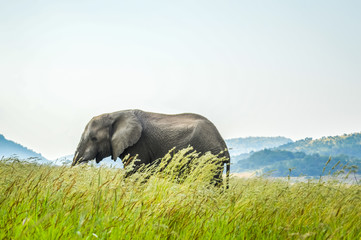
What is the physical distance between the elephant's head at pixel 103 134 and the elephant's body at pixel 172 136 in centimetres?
33

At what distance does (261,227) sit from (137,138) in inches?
241

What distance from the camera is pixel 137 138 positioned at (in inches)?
359

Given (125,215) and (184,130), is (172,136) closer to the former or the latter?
(184,130)

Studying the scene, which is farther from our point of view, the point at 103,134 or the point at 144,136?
the point at 103,134

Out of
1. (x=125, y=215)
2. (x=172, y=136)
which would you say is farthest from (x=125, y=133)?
(x=125, y=215)

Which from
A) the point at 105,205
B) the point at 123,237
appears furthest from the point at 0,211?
the point at 123,237

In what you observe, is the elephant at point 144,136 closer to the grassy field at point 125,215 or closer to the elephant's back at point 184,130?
the elephant's back at point 184,130

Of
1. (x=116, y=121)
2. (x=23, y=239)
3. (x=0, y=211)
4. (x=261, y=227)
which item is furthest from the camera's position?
(x=116, y=121)

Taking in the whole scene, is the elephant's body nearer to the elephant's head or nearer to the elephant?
the elephant

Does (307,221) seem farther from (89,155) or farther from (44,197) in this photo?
(89,155)

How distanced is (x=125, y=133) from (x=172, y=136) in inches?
49.9

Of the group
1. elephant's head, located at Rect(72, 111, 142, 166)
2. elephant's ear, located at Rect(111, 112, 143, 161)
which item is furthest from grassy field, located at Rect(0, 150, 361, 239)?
elephant's head, located at Rect(72, 111, 142, 166)

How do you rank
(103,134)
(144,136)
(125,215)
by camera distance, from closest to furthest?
(125,215)
(144,136)
(103,134)

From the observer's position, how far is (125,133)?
914 centimetres
